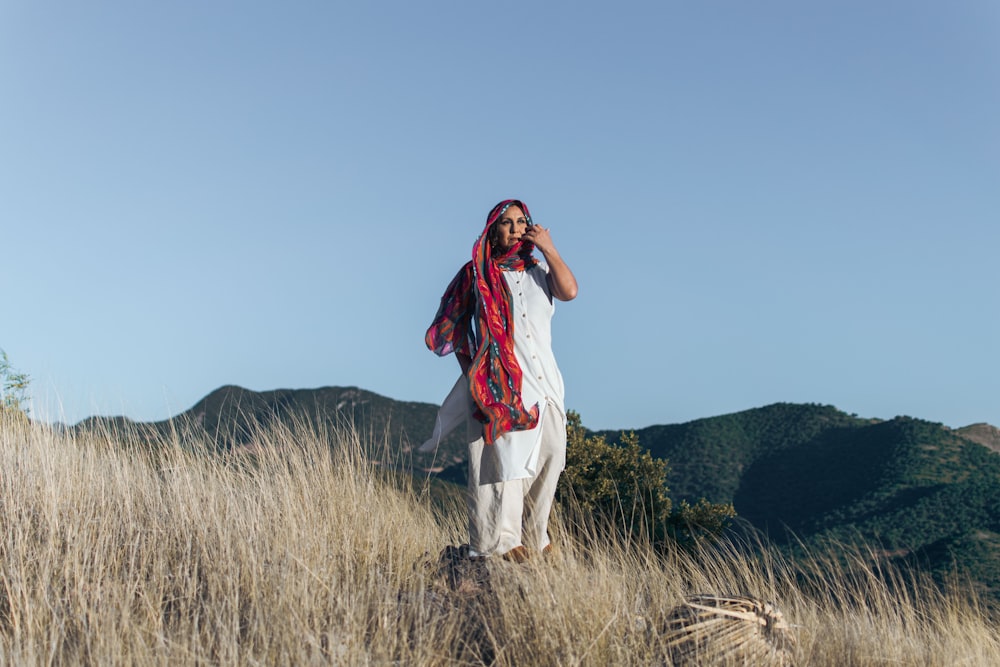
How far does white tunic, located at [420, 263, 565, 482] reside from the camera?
4.55 m

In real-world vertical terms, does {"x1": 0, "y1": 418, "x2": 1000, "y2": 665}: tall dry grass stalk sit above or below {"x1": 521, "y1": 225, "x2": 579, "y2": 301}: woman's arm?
below

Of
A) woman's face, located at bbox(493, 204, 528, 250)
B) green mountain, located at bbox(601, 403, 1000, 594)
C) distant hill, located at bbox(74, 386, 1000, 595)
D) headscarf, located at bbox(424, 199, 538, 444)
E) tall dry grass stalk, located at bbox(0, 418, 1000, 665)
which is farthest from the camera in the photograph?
green mountain, located at bbox(601, 403, 1000, 594)

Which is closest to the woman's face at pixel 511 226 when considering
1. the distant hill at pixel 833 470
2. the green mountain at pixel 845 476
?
the distant hill at pixel 833 470

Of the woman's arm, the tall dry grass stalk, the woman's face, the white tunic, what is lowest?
the tall dry grass stalk

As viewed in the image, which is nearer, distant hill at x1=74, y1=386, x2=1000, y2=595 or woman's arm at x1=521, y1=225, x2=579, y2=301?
woman's arm at x1=521, y1=225, x2=579, y2=301

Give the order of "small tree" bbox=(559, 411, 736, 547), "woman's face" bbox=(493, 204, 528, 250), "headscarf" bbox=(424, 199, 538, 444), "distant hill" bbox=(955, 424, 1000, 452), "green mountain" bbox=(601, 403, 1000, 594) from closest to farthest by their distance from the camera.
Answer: "headscarf" bbox=(424, 199, 538, 444) → "woman's face" bbox=(493, 204, 528, 250) → "small tree" bbox=(559, 411, 736, 547) → "green mountain" bbox=(601, 403, 1000, 594) → "distant hill" bbox=(955, 424, 1000, 452)

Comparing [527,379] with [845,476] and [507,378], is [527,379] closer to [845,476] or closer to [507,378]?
[507,378]

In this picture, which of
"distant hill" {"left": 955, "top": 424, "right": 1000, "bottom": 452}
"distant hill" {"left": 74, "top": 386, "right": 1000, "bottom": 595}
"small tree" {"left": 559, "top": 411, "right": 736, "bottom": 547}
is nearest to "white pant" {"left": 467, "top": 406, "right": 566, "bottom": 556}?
"small tree" {"left": 559, "top": 411, "right": 736, "bottom": 547}

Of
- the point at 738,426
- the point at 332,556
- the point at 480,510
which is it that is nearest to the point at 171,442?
the point at 332,556

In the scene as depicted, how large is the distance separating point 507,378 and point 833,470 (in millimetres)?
51057

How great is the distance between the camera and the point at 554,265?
4.68 m

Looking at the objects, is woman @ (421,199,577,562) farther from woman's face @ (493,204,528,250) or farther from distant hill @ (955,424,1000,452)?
distant hill @ (955,424,1000,452)

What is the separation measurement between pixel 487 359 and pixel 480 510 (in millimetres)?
763

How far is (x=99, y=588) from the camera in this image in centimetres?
389
